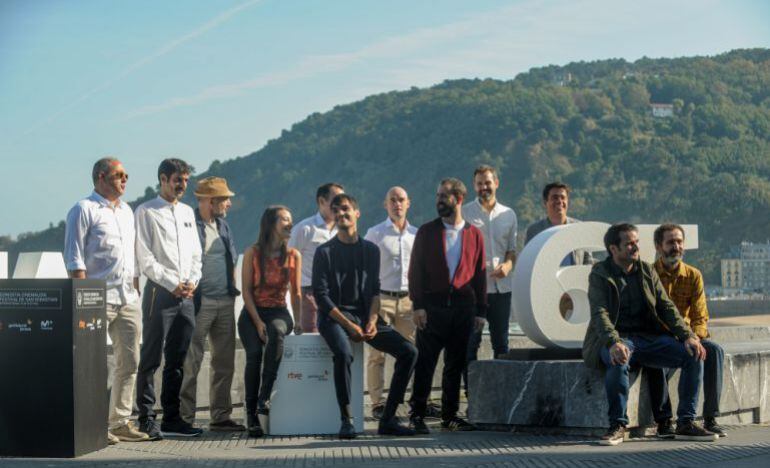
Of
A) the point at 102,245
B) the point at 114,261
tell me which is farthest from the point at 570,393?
the point at 102,245

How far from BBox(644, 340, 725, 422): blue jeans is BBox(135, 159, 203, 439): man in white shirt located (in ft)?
10.7

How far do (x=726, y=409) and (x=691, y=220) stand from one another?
130 metres

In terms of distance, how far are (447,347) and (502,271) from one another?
1178mm

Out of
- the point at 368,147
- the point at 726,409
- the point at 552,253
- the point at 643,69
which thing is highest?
the point at 643,69

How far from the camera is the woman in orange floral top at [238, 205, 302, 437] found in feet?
29.5

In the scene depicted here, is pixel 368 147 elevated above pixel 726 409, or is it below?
above

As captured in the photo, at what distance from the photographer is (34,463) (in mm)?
7324

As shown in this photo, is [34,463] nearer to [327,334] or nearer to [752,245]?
[327,334]

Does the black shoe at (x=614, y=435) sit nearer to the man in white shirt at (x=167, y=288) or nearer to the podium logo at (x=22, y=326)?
the man in white shirt at (x=167, y=288)

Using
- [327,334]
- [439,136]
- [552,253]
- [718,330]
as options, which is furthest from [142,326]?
[439,136]

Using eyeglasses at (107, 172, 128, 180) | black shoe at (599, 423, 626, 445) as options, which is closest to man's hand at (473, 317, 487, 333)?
black shoe at (599, 423, 626, 445)

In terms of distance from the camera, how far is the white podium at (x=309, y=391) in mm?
8938

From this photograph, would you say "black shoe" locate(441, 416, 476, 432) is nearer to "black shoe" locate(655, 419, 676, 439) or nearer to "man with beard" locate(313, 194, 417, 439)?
"man with beard" locate(313, 194, 417, 439)

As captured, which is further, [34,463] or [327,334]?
[327,334]
